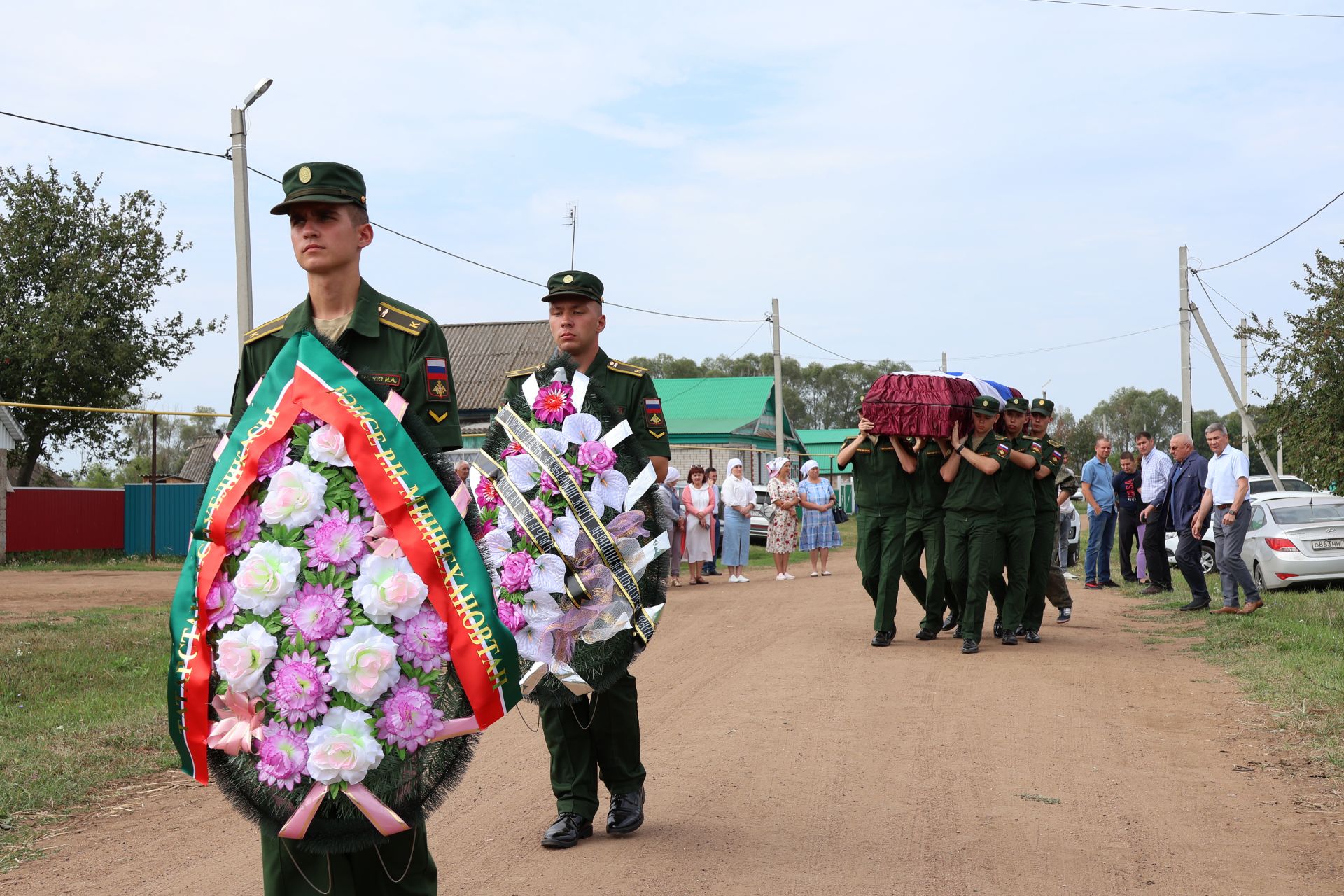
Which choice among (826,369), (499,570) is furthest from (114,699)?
(826,369)

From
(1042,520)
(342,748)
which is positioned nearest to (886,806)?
(342,748)

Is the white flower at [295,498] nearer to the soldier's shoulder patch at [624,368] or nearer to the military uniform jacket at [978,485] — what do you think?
the soldier's shoulder patch at [624,368]

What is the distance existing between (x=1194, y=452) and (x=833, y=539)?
7583 millimetres

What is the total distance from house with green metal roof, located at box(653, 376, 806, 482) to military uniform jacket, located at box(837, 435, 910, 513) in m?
31.5

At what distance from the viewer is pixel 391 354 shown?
371 centimetres

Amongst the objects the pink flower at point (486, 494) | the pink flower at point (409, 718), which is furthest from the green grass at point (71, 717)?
the pink flower at point (409, 718)

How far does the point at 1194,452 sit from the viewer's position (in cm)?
1488

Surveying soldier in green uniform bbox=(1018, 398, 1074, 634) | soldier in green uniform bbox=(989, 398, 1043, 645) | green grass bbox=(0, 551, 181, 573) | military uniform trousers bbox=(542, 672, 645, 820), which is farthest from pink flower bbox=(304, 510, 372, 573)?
green grass bbox=(0, 551, 181, 573)

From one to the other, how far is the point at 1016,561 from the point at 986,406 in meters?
1.63

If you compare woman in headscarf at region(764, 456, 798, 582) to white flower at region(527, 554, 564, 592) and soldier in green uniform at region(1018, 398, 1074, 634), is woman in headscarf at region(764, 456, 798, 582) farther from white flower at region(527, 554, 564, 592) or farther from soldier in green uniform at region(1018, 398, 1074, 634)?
white flower at region(527, 554, 564, 592)

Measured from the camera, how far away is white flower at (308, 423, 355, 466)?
3.14 m

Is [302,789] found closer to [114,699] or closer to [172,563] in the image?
[114,699]

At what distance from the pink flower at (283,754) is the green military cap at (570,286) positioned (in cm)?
271

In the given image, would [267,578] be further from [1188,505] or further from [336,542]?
[1188,505]
